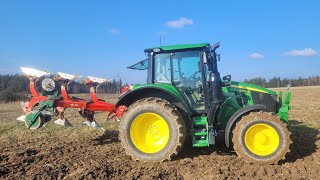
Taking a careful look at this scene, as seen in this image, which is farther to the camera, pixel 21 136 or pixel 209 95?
pixel 21 136

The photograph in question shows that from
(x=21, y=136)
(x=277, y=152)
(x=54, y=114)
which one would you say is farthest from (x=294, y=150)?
(x=21, y=136)

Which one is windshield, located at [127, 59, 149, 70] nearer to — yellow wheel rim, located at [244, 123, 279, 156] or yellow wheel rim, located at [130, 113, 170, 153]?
yellow wheel rim, located at [130, 113, 170, 153]

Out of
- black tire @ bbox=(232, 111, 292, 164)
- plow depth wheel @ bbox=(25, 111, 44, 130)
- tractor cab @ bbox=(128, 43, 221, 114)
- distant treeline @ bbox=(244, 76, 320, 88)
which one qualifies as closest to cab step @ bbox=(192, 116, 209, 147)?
tractor cab @ bbox=(128, 43, 221, 114)

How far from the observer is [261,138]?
260 inches

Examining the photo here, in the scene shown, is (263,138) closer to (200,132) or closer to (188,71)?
(200,132)

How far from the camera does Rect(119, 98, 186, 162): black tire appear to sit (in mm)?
6645

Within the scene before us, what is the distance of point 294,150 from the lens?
7.55 m

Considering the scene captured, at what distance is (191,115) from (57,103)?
11.7ft

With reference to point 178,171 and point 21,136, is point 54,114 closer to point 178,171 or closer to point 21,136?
point 21,136

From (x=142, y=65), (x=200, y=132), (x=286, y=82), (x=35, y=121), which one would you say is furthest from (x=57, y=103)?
(x=286, y=82)

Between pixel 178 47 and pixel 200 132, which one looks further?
pixel 178 47

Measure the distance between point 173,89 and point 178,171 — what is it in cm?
184

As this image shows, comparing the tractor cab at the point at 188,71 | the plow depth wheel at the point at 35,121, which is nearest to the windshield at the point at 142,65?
the tractor cab at the point at 188,71

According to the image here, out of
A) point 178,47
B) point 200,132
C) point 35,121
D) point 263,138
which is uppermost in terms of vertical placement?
point 178,47
